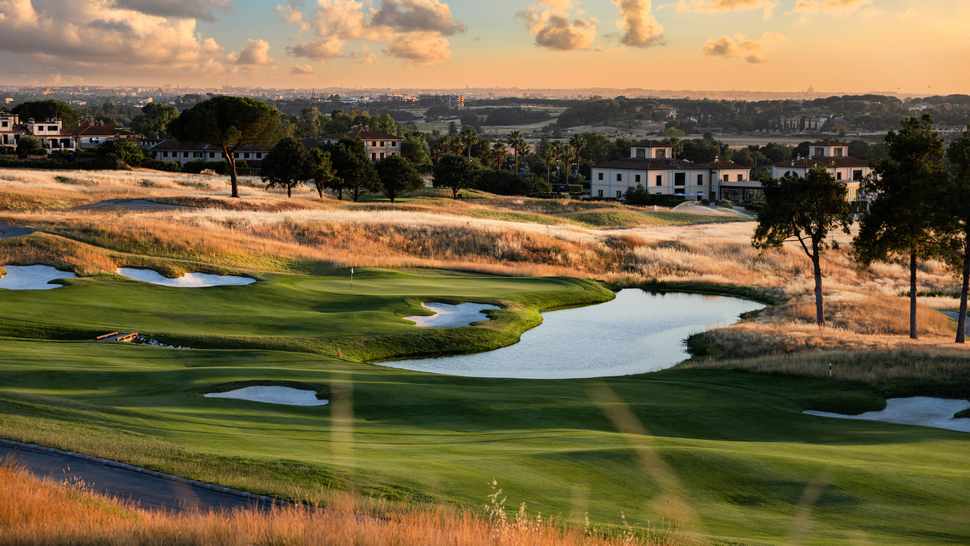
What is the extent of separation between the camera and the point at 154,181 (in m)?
89.5

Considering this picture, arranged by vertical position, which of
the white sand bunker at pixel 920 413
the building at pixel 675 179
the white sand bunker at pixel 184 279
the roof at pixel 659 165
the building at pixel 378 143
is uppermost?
the building at pixel 378 143

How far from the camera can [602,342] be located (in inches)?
1492

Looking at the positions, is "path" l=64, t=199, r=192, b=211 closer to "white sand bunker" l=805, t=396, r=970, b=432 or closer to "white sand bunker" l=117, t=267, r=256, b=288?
"white sand bunker" l=117, t=267, r=256, b=288

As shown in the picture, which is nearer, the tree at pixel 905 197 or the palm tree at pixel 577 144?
the tree at pixel 905 197

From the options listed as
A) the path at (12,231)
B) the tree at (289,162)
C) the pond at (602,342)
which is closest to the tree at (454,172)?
the tree at (289,162)

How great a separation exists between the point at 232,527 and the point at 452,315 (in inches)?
1241

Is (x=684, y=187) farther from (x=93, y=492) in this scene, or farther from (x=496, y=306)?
(x=93, y=492)

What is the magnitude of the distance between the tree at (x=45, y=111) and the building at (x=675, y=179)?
123 metres

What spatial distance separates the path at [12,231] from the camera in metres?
42.0

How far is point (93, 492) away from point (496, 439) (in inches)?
319

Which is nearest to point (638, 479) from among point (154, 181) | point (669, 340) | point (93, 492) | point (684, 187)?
point (93, 492)

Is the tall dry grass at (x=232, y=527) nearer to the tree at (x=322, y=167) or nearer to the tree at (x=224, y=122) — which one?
the tree at (x=224, y=122)

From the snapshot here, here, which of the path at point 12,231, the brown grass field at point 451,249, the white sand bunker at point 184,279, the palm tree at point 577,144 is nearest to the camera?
the white sand bunker at point 184,279

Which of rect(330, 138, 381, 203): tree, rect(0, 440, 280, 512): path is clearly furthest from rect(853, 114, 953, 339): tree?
rect(330, 138, 381, 203): tree
